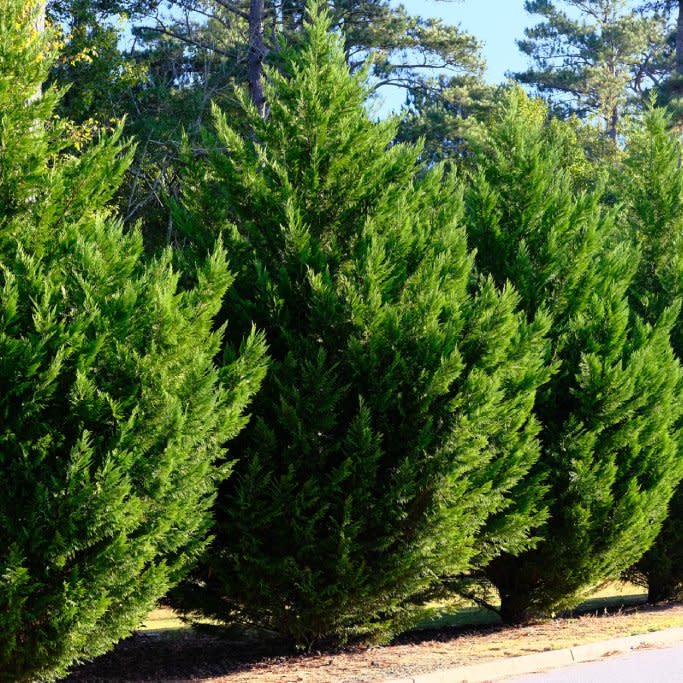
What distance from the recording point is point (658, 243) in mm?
14438

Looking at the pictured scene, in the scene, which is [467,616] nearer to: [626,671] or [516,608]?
[516,608]

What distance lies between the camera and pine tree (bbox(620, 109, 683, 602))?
1362 centimetres

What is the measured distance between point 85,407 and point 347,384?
2906 mm

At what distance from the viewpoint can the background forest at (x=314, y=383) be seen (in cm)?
695

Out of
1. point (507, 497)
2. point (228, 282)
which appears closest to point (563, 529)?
point (507, 497)

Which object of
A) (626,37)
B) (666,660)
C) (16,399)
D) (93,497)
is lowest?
(666,660)

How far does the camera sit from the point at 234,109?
24000 mm

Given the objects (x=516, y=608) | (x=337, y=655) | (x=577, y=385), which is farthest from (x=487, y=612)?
(x=337, y=655)

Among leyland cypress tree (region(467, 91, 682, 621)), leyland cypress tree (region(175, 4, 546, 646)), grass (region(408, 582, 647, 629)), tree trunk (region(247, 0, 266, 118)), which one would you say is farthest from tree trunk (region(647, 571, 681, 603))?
tree trunk (region(247, 0, 266, 118))

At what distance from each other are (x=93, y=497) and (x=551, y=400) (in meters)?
6.15

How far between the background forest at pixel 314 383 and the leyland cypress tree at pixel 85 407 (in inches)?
0.9

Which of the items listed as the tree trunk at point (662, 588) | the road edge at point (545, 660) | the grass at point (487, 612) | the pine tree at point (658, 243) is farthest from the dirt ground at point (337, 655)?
the tree trunk at point (662, 588)

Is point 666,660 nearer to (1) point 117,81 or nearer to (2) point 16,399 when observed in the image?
(2) point 16,399

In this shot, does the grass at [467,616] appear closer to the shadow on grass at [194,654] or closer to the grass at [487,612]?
the grass at [487,612]
